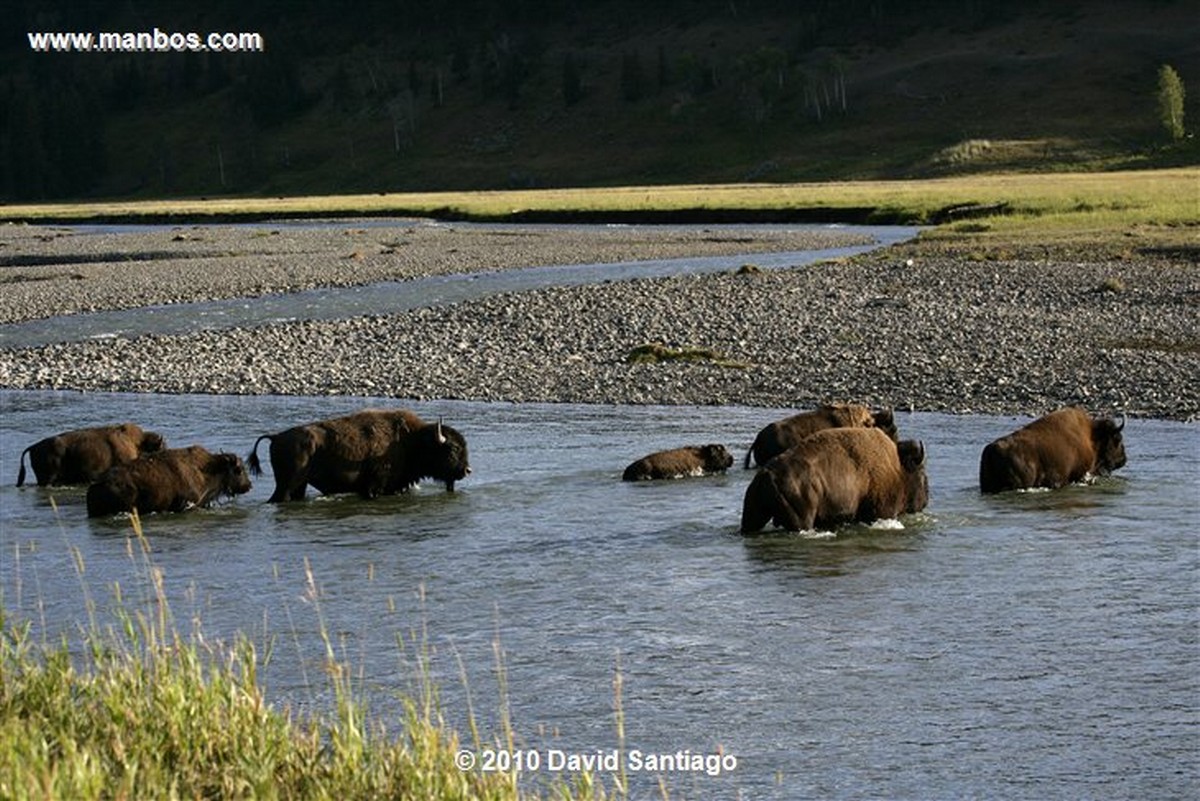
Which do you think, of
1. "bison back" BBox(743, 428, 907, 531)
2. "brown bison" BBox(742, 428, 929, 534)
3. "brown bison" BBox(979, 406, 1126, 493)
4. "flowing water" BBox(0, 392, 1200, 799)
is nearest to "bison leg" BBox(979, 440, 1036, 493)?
"brown bison" BBox(979, 406, 1126, 493)

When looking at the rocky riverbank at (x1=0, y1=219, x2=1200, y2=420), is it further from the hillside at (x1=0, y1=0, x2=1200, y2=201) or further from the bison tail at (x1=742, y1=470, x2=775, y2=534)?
the hillside at (x1=0, y1=0, x2=1200, y2=201)

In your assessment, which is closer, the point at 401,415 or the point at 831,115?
the point at 401,415

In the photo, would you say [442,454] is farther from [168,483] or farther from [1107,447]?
[1107,447]

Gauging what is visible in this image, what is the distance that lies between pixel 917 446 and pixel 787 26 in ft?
566

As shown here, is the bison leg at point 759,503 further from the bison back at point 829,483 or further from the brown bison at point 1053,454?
the brown bison at point 1053,454

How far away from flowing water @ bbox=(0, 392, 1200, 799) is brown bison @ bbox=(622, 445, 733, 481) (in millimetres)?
276

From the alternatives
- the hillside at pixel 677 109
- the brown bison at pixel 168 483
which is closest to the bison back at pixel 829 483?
the brown bison at pixel 168 483

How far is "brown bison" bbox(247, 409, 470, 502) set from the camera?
1948cm

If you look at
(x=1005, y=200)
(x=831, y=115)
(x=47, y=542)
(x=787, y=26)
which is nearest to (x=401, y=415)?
→ (x=47, y=542)

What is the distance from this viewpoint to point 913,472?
1733 cm

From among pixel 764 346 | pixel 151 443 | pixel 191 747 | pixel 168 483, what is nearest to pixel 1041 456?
pixel 168 483

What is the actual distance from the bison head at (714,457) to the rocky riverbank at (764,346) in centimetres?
546

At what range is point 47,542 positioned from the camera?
57.1 feet

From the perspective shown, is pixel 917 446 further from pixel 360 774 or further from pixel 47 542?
pixel 360 774
